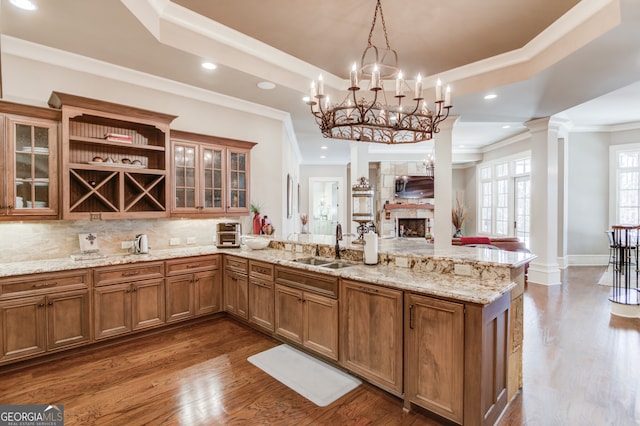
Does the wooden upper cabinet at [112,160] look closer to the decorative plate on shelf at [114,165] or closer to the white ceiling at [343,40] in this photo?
the decorative plate on shelf at [114,165]

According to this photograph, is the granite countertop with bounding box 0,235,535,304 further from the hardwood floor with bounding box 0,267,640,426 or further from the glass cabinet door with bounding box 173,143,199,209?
the hardwood floor with bounding box 0,267,640,426

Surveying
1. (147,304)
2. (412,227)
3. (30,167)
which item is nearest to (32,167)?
(30,167)

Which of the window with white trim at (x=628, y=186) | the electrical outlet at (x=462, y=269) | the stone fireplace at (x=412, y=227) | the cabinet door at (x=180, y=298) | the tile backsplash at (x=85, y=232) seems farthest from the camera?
the stone fireplace at (x=412, y=227)

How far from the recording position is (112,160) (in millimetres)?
3684

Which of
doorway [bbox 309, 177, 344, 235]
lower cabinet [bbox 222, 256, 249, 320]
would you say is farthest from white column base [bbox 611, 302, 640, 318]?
doorway [bbox 309, 177, 344, 235]

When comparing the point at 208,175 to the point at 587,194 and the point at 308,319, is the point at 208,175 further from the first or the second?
the point at 587,194

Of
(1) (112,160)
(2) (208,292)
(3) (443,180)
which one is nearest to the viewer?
(1) (112,160)

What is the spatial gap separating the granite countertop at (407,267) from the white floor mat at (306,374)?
86 centimetres

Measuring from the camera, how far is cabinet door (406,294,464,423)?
2092 millimetres

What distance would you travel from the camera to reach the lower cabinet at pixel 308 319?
2.84m

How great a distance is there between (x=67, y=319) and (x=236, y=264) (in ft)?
5.41

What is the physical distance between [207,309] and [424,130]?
125 inches

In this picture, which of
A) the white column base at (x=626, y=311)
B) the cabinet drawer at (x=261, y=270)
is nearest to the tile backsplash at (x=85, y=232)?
the cabinet drawer at (x=261, y=270)

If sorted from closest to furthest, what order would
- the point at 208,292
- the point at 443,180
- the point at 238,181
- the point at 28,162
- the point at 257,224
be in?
1. the point at 28,162
2. the point at 208,292
3. the point at 238,181
4. the point at 257,224
5. the point at 443,180
